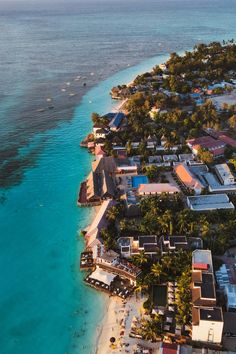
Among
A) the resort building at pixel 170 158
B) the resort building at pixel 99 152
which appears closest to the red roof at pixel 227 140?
the resort building at pixel 170 158

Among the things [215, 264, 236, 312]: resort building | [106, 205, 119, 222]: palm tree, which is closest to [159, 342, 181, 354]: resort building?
[215, 264, 236, 312]: resort building

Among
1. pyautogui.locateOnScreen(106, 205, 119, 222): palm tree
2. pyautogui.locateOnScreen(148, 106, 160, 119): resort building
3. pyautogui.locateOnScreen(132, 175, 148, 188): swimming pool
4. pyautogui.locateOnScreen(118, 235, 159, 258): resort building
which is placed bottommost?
pyautogui.locateOnScreen(118, 235, 159, 258): resort building

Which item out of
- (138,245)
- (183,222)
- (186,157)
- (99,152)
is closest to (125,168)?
(99,152)

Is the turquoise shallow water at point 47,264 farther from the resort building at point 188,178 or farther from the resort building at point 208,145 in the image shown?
the resort building at point 208,145

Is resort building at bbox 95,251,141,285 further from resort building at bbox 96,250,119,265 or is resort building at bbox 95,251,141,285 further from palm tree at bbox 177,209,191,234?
palm tree at bbox 177,209,191,234

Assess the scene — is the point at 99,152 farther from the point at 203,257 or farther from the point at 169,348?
the point at 169,348
